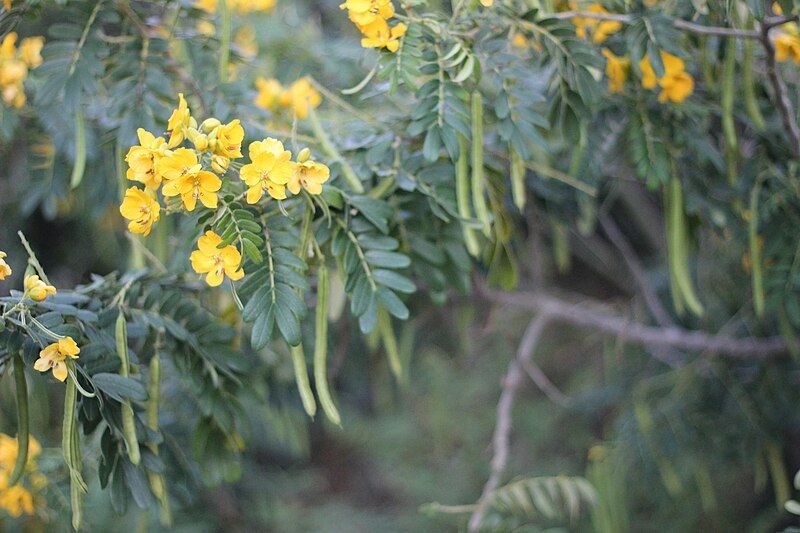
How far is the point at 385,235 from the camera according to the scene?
1.13 meters

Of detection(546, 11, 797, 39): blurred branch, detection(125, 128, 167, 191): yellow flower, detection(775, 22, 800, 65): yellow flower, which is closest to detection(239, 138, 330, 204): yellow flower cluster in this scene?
detection(125, 128, 167, 191): yellow flower

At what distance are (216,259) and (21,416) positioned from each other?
1.21ft

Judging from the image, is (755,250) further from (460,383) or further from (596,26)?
(460,383)

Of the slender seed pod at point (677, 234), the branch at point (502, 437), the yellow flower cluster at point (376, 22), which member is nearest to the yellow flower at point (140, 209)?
the yellow flower cluster at point (376, 22)

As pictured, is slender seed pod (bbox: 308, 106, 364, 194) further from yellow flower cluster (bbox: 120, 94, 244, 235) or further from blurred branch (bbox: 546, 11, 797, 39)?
blurred branch (bbox: 546, 11, 797, 39)

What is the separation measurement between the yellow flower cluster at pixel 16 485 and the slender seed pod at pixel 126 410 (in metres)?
0.38

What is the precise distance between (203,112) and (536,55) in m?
0.63

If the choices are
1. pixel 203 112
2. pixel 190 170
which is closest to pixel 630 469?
pixel 203 112

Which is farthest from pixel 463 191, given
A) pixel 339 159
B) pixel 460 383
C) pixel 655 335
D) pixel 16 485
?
pixel 460 383

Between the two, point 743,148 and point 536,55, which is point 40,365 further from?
point 743,148

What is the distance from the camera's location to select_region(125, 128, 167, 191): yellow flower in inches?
35.1

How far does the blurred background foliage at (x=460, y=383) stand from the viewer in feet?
4.62

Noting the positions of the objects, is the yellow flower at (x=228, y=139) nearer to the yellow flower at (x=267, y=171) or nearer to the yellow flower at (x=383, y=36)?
the yellow flower at (x=267, y=171)

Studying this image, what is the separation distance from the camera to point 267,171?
0.91 m
